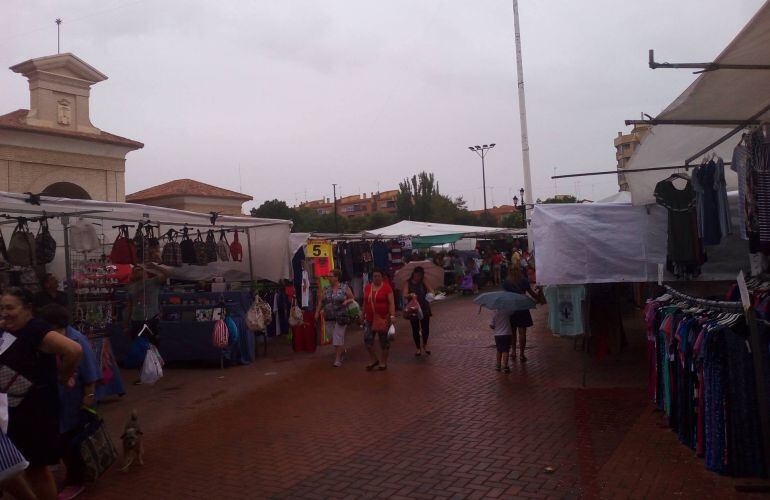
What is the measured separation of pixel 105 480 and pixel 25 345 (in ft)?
6.24

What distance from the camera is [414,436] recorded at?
6.21m

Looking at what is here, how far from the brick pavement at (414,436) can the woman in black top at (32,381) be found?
3.54 feet

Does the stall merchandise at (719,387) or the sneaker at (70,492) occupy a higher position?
the stall merchandise at (719,387)

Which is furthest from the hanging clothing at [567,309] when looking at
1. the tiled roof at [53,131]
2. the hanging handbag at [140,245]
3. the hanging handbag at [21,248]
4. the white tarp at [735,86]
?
the tiled roof at [53,131]

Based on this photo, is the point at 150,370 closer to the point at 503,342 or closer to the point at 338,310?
the point at 338,310

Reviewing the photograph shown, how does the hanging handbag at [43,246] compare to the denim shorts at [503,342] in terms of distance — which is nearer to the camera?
the hanging handbag at [43,246]

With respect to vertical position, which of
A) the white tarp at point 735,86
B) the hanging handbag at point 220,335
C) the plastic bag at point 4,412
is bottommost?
the hanging handbag at point 220,335

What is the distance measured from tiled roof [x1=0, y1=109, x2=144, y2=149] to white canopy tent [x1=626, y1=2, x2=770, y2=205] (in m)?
21.2

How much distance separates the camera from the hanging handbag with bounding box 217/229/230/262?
12.1 meters

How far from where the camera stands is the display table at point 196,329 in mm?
10531

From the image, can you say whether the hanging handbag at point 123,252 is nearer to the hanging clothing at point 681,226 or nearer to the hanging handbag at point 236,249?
the hanging handbag at point 236,249

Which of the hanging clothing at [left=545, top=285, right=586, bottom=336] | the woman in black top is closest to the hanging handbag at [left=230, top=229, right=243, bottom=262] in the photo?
the hanging clothing at [left=545, top=285, right=586, bottom=336]

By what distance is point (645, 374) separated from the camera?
8.62 m

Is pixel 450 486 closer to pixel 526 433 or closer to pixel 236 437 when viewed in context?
pixel 526 433
